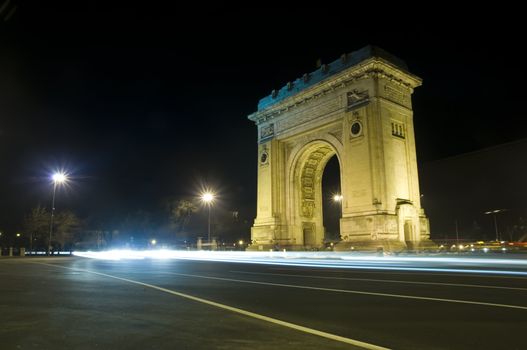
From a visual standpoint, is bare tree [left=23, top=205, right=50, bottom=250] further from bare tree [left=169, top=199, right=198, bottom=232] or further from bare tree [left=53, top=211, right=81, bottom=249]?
bare tree [left=169, top=199, right=198, bottom=232]

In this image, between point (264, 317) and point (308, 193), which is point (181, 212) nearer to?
point (308, 193)

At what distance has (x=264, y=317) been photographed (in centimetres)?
609

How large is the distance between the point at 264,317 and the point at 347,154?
3188 centimetres

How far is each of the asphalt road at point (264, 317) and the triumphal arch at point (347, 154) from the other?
24032 mm

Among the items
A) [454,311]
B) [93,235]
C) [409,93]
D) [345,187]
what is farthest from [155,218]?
[454,311]

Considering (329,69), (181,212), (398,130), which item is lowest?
(181,212)

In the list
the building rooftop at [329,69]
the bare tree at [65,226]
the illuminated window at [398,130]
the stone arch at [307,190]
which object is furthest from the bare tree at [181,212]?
the illuminated window at [398,130]

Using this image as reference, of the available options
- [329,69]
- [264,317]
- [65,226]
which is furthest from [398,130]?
[65,226]

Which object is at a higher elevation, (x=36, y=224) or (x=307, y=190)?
(x=307, y=190)

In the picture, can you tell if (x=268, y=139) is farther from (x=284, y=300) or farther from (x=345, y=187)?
(x=284, y=300)

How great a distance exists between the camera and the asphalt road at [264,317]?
4.65 metres

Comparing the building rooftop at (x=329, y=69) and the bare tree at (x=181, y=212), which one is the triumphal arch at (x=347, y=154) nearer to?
the building rooftop at (x=329, y=69)

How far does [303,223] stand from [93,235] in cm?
4164

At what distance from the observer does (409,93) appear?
129 feet
